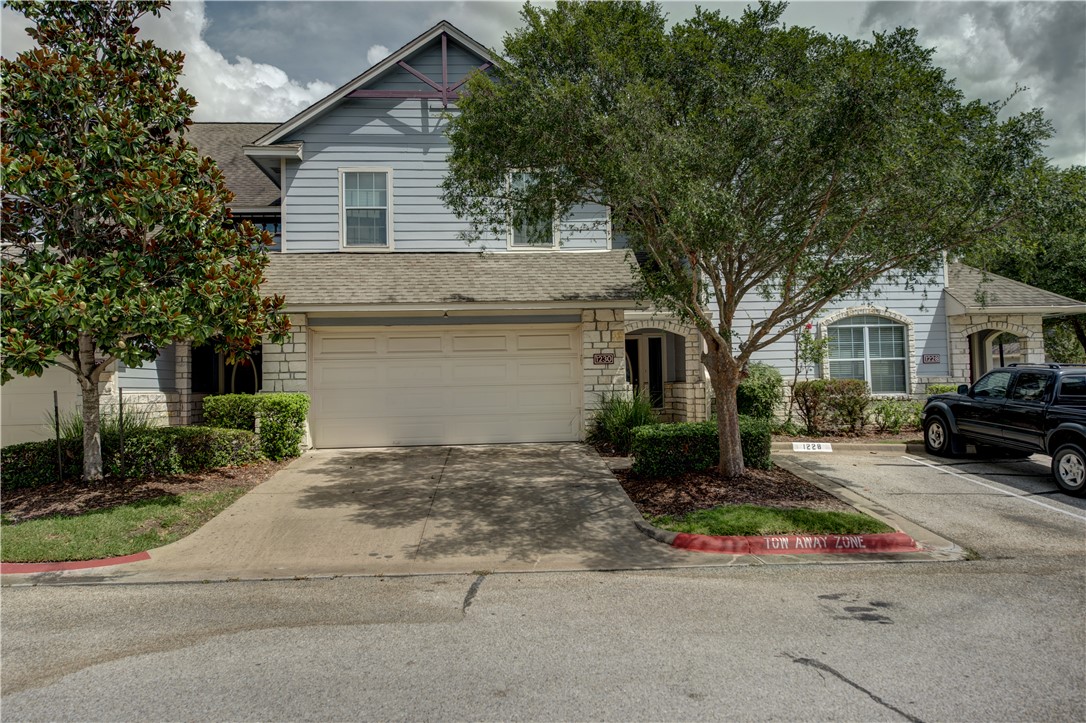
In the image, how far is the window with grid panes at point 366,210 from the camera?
574 inches

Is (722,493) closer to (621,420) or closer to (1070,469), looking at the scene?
(621,420)

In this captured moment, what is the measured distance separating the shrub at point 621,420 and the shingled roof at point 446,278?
199cm

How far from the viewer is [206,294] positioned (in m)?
8.20

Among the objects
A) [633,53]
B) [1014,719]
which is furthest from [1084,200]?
[1014,719]

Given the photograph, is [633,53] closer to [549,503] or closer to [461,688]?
[549,503]

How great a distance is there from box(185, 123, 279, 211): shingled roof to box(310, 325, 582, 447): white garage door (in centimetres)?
499

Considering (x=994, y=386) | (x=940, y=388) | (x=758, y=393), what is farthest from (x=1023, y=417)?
(x=940, y=388)

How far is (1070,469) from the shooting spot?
9.66m

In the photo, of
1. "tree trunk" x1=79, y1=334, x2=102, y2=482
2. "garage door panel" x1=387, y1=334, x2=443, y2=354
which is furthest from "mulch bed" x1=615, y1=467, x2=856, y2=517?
"tree trunk" x1=79, y1=334, x2=102, y2=482

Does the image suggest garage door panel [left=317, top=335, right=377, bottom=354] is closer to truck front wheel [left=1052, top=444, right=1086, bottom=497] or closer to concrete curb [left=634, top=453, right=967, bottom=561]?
concrete curb [left=634, top=453, right=967, bottom=561]

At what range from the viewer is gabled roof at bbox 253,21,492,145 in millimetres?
14070

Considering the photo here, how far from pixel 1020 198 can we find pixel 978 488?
4.52 meters

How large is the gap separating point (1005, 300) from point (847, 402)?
4928 millimetres

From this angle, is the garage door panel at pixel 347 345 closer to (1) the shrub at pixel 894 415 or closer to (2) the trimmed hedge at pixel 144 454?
(2) the trimmed hedge at pixel 144 454
